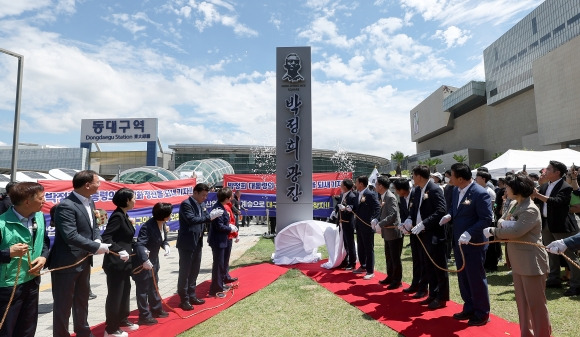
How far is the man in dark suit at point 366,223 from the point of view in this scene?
6.64 m

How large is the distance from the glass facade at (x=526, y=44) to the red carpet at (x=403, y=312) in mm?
50294

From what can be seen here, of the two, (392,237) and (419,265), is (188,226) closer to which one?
(392,237)

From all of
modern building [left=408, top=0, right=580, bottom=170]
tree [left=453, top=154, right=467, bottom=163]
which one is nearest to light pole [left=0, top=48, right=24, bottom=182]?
modern building [left=408, top=0, right=580, bottom=170]

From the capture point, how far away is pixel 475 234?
13.0 feet

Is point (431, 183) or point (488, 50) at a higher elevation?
point (488, 50)

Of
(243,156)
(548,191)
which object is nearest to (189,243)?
(548,191)

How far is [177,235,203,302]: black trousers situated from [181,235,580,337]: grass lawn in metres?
0.73

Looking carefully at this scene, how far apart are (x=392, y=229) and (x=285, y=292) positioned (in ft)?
6.97

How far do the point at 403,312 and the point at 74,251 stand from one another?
4.08m

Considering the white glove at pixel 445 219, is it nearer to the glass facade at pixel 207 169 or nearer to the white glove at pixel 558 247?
the white glove at pixel 558 247

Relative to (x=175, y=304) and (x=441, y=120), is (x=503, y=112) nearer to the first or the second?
(x=441, y=120)

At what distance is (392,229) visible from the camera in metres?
5.76

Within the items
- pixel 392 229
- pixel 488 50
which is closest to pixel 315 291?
pixel 392 229

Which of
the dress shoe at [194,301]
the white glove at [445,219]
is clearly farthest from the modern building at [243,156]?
the white glove at [445,219]
